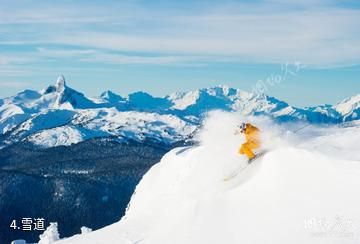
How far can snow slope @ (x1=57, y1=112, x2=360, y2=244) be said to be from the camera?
123 feet

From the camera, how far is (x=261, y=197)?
43.7m

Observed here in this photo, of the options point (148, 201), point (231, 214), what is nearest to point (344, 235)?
point (231, 214)

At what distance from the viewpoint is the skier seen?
1930 inches

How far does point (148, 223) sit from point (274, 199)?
14902 millimetres

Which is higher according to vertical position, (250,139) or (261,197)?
(250,139)

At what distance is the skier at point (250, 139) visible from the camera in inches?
1930

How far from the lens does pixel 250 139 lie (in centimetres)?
5003

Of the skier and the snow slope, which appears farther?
the skier

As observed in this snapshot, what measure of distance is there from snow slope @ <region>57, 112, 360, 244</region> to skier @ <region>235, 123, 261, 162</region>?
A: 1033 millimetres

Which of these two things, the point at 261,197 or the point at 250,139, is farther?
the point at 250,139

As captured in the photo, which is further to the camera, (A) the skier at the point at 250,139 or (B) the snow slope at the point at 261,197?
(A) the skier at the point at 250,139

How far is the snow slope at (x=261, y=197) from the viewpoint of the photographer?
3762 centimetres

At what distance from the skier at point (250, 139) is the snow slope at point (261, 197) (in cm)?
103

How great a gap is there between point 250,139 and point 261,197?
7.58 m
